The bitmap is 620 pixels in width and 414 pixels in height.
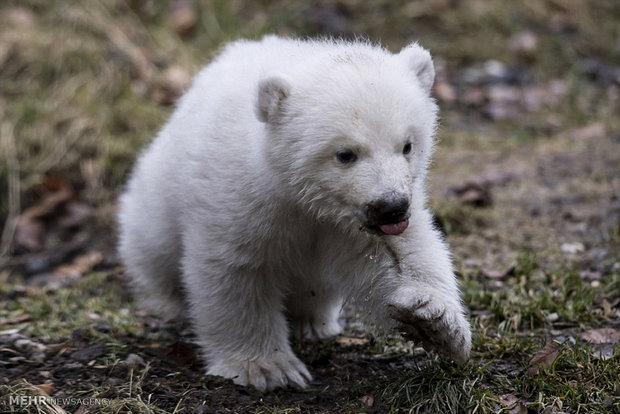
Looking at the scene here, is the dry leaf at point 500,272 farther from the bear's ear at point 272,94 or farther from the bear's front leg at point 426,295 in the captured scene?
the bear's ear at point 272,94

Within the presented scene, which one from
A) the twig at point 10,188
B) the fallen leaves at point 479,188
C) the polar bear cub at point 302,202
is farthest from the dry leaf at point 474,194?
the twig at point 10,188

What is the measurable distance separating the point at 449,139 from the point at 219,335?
4.73m

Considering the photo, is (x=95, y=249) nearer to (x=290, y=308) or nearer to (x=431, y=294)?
(x=290, y=308)

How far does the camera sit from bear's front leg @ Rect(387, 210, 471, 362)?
3701 mm

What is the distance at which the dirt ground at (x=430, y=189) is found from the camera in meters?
3.79

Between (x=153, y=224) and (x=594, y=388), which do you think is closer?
(x=594, y=388)

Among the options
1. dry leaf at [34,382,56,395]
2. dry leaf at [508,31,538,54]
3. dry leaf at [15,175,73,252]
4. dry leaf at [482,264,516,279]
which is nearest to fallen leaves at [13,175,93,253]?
dry leaf at [15,175,73,252]

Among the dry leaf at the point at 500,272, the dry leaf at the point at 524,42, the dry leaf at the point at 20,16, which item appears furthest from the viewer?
the dry leaf at the point at 524,42

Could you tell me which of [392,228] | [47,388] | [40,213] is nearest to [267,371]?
[47,388]

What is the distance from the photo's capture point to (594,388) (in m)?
3.62

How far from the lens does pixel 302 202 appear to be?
3736mm

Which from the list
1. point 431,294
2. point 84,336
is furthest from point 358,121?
point 84,336

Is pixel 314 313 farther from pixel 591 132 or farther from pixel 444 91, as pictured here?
pixel 444 91

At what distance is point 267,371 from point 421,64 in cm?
167
